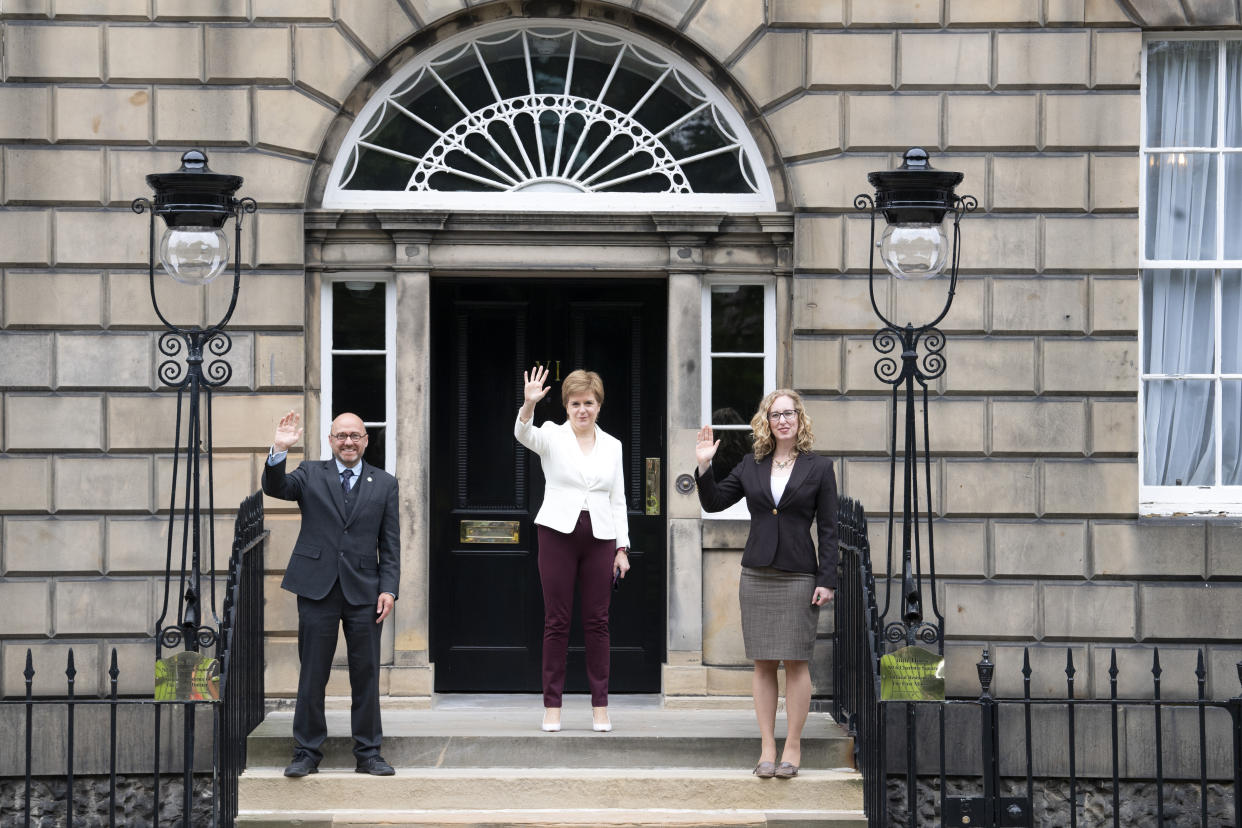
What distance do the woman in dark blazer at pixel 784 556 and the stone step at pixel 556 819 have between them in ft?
0.79

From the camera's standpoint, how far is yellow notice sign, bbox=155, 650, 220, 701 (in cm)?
703

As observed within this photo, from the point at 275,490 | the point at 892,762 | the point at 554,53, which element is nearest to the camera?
the point at 275,490

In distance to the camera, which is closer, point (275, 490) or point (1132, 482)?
point (275, 490)

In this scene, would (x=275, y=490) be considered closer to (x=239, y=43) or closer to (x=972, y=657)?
(x=239, y=43)

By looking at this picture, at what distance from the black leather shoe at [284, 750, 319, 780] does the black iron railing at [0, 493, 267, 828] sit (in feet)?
0.88

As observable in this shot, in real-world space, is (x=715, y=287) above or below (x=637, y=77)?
below

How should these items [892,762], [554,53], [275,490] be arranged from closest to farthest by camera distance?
1. [275,490]
2. [892,762]
3. [554,53]

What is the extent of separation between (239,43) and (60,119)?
1140mm

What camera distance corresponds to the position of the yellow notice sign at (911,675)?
7129 millimetres

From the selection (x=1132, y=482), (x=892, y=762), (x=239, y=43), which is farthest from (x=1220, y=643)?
(x=239, y=43)

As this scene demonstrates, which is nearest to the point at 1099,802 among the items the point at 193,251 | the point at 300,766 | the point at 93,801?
the point at 300,766

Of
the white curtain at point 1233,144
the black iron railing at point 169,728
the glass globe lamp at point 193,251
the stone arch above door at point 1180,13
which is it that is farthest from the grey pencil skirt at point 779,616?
the stone arch above door at point 1180,13

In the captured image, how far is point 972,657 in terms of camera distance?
8.79 metres

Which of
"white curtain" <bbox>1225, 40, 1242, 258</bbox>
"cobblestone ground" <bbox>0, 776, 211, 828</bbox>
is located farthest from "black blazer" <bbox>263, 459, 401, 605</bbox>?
"white curtain" <bbox>1225, 40, 1242, 258</bbox>
